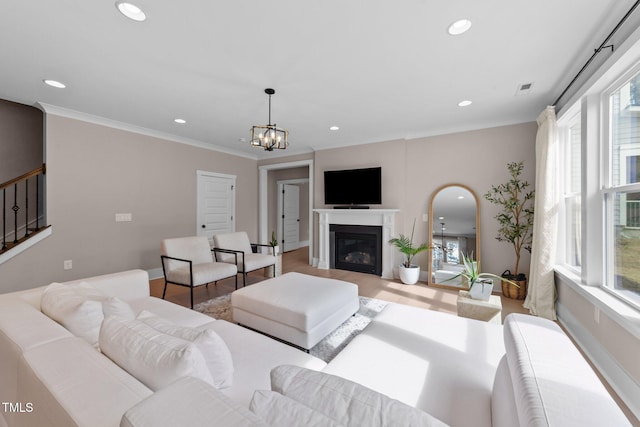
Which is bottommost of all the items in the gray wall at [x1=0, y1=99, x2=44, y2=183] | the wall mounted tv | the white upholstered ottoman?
the white upholstered ottoman

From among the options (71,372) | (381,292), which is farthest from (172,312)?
(381,292)

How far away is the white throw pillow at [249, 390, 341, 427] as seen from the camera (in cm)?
61

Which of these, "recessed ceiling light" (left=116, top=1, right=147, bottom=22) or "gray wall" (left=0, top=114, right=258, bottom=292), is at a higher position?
"recessed ceiling light" (left=116, top=1, right=147, bottom=22)

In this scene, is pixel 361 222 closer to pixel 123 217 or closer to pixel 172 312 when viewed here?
pixel 172 312

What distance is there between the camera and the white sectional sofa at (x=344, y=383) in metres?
0.63

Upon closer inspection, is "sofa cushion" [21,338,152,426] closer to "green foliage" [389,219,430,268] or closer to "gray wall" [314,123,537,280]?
"green foliage" [389,219,430,268]

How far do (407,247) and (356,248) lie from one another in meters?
1.04

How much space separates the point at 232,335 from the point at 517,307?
11.3 ft

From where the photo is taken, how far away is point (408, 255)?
429 cm

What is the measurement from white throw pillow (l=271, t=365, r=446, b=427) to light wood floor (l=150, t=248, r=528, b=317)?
113 inches

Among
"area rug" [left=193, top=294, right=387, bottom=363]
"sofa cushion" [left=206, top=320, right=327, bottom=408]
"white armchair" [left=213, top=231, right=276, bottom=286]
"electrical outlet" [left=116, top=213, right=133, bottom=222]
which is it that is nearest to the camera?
"sofa cushion" [left=206, top=320, right=327, bottom=408]

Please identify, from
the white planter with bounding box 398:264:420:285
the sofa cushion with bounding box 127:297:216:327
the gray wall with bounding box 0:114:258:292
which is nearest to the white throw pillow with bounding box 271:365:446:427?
the sofa cushion with bounding box 127:297:216:327

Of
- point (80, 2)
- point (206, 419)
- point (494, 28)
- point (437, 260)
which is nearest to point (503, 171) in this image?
point (437, 260)

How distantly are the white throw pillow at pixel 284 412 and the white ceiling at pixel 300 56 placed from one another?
2.05 m
